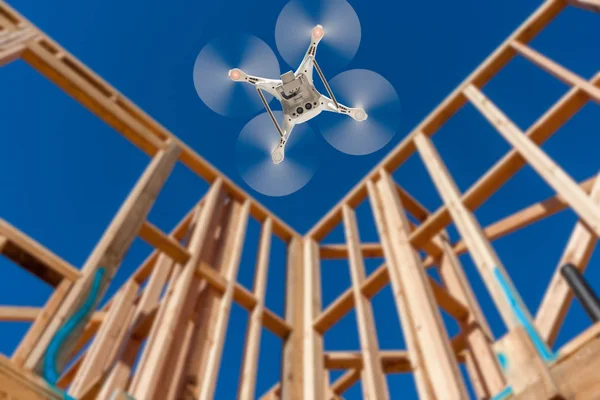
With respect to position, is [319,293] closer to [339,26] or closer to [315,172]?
[315,172]

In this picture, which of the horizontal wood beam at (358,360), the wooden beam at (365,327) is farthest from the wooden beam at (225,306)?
the horizontal wood beam at (358,360)

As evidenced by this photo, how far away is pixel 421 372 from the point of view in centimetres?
418

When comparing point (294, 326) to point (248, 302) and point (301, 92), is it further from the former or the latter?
point (301, 92)

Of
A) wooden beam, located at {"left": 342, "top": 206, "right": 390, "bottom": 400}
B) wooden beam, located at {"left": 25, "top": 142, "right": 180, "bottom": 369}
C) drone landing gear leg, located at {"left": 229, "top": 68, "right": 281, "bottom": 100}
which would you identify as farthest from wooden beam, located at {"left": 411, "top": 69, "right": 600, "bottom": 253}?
wooden beam, located at {"left": 25, "top": 142, "right": 180, "bottom": 369}

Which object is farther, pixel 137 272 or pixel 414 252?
pixel 137 272

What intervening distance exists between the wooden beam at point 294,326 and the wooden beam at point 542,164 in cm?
341

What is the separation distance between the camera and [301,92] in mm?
5246

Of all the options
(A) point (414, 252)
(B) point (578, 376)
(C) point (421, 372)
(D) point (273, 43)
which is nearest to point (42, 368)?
(C) point (421, 372)

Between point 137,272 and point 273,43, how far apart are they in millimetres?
3986

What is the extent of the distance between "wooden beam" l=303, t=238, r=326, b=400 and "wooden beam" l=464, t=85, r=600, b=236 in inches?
126

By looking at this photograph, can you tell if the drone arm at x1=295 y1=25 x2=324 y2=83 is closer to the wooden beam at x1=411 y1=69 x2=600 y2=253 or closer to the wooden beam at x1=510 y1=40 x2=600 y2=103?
the wooden beam at x1=411 y1=69 x2=600 y2=253

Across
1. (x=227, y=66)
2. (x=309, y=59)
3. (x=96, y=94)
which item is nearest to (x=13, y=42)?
(x=96, y=94)

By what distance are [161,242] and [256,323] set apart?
1.49 metres

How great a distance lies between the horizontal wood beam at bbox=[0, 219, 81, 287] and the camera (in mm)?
Answer: 3771
